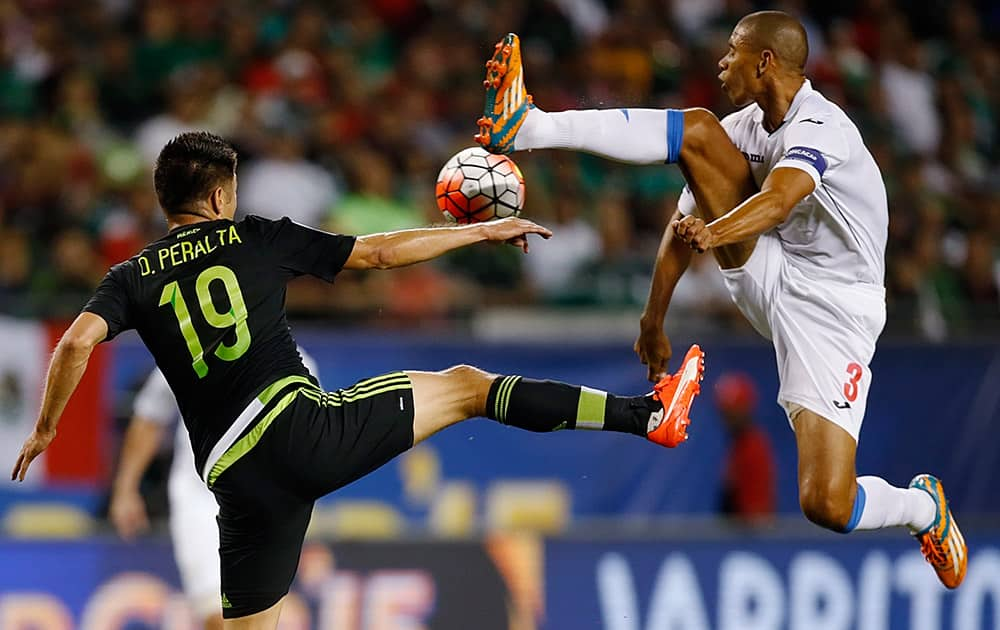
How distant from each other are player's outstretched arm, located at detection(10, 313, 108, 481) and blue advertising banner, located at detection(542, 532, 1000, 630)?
3.73m

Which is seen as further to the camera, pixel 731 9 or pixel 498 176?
pixel 731 9

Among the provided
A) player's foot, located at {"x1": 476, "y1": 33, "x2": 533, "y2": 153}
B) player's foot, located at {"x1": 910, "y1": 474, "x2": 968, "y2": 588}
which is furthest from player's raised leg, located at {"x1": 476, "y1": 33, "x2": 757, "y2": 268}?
player's foot, located at {"x1": 910, "y1": 474, "x2": 968, "y2": 588}

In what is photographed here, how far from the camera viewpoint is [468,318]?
10953mm

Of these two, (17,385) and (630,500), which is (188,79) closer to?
(17,385)

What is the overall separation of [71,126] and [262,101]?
138cm

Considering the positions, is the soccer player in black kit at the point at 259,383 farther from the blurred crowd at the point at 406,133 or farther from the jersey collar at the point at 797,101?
the blurred crowd at the point at 406,133

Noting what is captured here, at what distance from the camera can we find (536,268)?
11531mm

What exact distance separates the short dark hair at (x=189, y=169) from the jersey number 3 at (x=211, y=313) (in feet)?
1.05

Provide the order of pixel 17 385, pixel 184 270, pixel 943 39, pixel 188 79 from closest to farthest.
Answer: pixel 184 270 → pixel 17 385 → pixel 188 79 → pixel 943 39

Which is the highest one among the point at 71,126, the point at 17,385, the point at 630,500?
the point at 71,126

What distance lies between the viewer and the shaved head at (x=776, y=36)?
6.53 metres

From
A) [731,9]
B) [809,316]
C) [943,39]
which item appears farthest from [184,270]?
[943,39]

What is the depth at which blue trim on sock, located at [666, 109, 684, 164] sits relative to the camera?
6.52 metres

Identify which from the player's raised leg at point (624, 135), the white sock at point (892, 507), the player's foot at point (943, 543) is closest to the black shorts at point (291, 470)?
the player's raised leg at point (624, 135)
